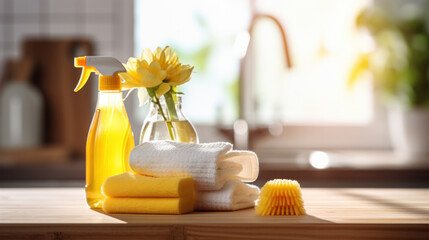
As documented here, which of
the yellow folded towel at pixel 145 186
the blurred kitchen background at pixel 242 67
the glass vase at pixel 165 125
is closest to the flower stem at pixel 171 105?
the glass vase at pixel 165 125

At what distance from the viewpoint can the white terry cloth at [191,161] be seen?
3.33 ft

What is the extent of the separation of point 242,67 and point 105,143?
1712mm

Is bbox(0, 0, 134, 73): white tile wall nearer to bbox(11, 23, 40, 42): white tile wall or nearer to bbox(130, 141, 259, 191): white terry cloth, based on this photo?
bbox(11, 23, 40, 42): white tile wall

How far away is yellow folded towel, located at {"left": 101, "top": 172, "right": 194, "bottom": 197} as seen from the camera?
98 cm

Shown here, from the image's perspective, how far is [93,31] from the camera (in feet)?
9.60

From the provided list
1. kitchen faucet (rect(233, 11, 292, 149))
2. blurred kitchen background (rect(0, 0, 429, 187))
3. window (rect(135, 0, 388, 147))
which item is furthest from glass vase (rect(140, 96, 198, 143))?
window (rect(135, 0, 388, 147))

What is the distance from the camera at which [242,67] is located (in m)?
2.75

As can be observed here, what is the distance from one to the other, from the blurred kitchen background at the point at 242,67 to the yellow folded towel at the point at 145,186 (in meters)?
1.61

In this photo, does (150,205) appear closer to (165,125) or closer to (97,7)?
(165,125)

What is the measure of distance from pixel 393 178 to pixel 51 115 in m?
1.48

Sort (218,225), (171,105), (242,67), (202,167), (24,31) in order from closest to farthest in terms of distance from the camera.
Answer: (218,225), (202,167), (171,105), (242,67), (24,31)

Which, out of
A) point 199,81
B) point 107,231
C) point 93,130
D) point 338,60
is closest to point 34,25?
point 199,81

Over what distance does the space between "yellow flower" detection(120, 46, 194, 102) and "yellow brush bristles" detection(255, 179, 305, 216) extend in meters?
0.25

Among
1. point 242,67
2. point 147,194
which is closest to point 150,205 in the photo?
point 147,194
